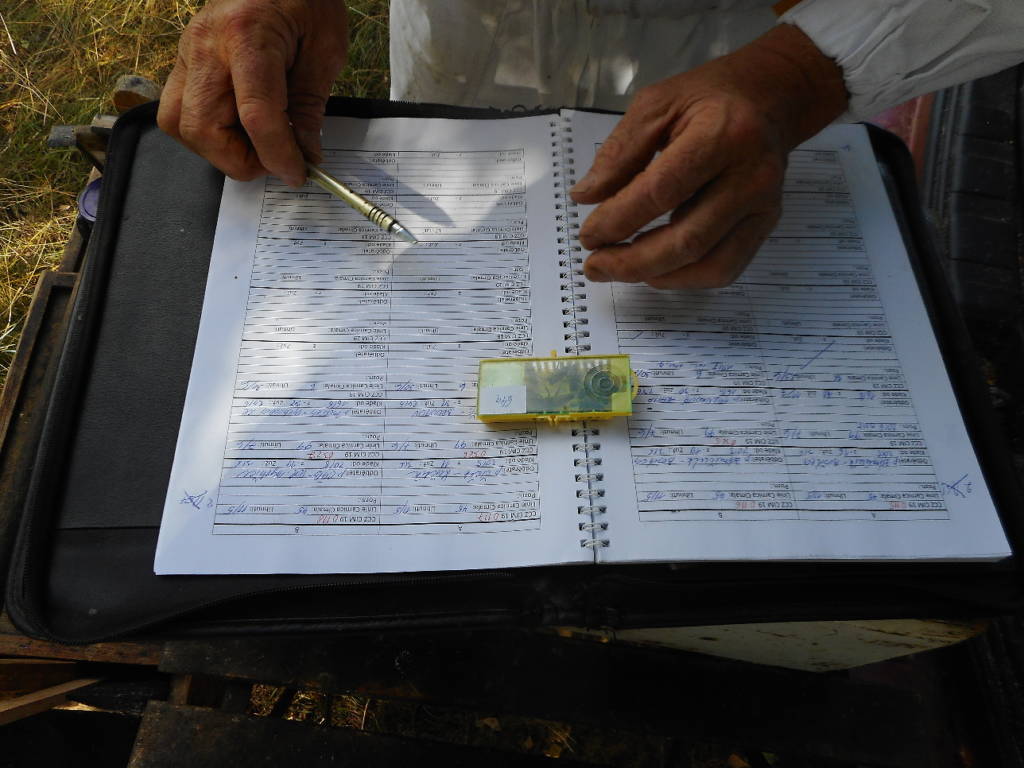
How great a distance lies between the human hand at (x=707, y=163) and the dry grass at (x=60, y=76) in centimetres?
142

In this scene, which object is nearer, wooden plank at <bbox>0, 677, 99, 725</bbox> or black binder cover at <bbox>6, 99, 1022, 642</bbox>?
black binder cover at <bbox>6, 99, 1022, 642</bbox>

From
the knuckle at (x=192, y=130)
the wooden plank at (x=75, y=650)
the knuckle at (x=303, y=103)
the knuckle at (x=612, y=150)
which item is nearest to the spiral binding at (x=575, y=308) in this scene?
the knuckle at (x=612, y=150)

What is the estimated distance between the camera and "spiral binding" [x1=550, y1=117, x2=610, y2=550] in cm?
67

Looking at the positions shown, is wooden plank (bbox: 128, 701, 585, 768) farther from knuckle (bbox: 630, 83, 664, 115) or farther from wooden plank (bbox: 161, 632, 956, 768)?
knuckle (bbox: 630, 83, 664, 115)

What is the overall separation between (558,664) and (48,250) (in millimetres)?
1689

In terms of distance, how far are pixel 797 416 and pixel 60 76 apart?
227 cm

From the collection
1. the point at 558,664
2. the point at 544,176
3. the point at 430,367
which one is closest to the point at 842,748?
the point at 558,664

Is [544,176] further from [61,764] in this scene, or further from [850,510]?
[61,764]

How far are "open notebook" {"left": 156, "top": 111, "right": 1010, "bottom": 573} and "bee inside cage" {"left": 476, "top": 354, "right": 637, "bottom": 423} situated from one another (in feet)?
0.08

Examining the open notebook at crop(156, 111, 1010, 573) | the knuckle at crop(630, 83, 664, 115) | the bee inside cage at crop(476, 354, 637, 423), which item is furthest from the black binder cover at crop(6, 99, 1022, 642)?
the knuckle at crop(630, 83, 664, 115)

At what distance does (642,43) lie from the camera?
103cm

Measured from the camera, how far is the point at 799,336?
0.79 metres

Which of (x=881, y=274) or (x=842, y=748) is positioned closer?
(x=881, y=274)

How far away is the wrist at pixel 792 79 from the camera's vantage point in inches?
28.4
